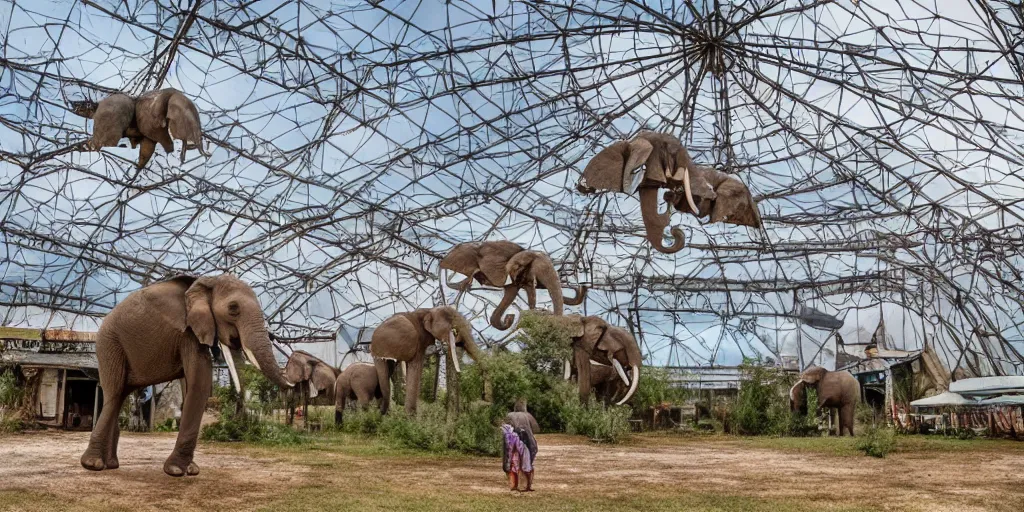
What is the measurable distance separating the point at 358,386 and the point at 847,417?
15539mm

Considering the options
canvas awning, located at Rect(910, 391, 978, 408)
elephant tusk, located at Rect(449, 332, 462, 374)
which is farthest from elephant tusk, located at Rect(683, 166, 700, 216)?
canvas awning, located at Rect(910, 391, 978, 408)

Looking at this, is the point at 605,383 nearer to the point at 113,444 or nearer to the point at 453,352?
the point at 453,352

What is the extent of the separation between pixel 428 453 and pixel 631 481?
509 centimetres

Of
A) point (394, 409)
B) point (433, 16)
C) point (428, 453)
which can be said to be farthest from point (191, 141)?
point (433, 16)

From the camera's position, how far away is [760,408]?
2947 centimetres

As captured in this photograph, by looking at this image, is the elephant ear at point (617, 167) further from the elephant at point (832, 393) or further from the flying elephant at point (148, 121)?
the elephant at point (832, 393)

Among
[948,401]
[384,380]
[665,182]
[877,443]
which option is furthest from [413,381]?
[948,401]

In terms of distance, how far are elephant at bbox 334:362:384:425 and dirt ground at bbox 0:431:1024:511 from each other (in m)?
8.68

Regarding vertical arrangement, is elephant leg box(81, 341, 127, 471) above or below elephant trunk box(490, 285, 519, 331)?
below

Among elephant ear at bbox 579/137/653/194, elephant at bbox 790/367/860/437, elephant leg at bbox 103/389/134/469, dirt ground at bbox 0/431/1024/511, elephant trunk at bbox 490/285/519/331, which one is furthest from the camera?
elephant at bbox 790/367/860/437

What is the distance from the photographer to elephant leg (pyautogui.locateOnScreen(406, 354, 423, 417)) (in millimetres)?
22578

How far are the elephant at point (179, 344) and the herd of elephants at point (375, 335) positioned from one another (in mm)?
15

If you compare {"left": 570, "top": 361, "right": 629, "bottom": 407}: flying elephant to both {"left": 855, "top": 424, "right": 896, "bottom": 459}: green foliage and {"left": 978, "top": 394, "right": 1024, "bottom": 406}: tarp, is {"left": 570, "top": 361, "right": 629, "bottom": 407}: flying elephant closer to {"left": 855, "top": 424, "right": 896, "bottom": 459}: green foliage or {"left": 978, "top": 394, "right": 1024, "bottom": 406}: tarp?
{"left": 855, "top": 424, "right": 896, "bottom": 459}: green foliage

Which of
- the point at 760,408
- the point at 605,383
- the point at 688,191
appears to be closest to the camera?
the point at 688,191
